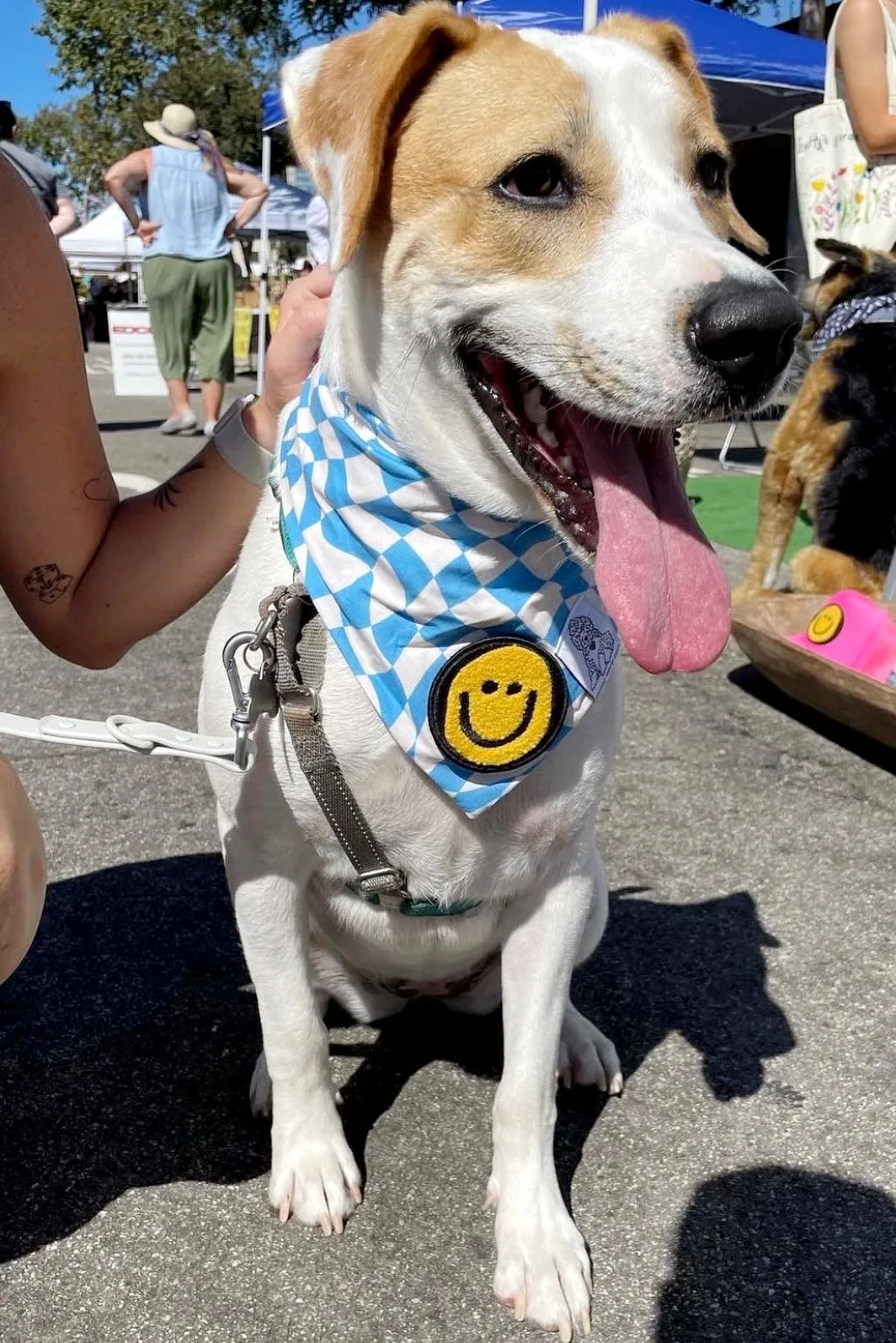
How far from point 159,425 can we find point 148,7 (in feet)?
87.5

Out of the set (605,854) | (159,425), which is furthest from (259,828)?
(159,425)

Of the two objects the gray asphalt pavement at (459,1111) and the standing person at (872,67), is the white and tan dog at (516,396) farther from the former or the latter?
the standing person at (872,67)

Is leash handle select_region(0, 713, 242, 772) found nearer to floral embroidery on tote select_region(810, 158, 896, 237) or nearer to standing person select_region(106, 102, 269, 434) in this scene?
floral embroidery on tote select_region(810, 158, 896, 237)

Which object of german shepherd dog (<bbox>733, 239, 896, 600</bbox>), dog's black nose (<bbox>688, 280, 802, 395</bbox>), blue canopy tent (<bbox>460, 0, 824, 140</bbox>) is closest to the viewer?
dog's black nose (<bbox>688, 280, 802, 395</bbox>)

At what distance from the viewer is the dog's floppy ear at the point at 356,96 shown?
1558 mm

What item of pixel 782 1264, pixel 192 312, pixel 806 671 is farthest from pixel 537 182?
pixel 192 312

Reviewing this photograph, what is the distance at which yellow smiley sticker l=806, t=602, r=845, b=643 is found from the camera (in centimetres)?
364

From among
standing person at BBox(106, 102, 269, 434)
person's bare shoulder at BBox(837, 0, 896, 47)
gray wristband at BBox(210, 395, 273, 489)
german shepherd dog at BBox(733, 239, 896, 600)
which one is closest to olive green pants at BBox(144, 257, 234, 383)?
standing person at BBox(106, 102, 269, 434)

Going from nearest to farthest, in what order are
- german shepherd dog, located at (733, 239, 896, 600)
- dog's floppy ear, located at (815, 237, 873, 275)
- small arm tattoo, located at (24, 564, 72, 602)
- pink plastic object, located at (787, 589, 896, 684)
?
1. small arm tattoo, located at (24, 564, 72, 602)
2. pink plastic object, located at (787, 589, 896, 684)
3. dog's floppy ear, located at (815, 237, 873, 275)
4. german shepherd dog, located at (733, 239, 896, 600)

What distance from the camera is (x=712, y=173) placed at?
180cm

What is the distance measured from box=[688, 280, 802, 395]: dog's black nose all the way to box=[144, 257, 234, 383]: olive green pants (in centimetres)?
792

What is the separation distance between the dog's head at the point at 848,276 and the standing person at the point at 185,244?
5544 millimetres

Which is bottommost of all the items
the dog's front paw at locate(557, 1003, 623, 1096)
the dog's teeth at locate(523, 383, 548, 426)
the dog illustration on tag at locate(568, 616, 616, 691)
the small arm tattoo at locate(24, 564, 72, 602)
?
the dog's front paw at locate(557, 1003, 623, 1096)

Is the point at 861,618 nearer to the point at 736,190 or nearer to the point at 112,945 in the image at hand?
the point at 112,945
